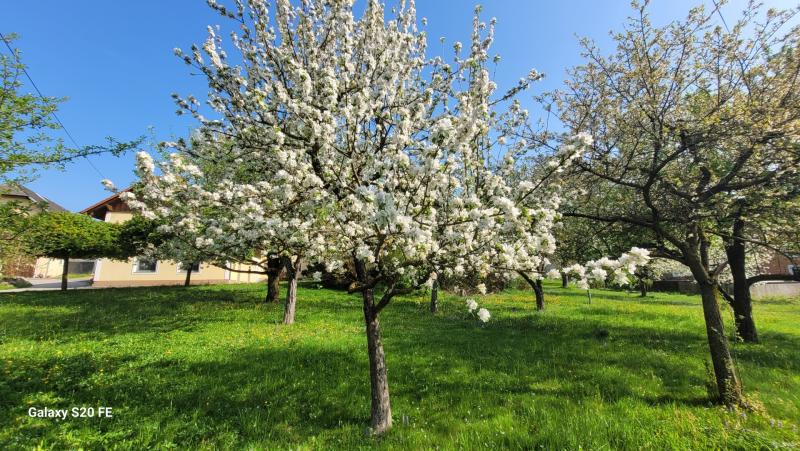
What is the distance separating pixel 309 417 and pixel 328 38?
7.92 meters

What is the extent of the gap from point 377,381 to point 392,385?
209 centimetres

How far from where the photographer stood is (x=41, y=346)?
10.3 metres

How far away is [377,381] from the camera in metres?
6.15

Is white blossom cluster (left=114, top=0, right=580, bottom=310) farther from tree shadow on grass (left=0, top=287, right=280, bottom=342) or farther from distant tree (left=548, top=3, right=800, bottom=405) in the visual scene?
tree shadow on grass (left=0, top=287, right=280, bottom=342)

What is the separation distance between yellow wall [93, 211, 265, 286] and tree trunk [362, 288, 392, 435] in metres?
28.4

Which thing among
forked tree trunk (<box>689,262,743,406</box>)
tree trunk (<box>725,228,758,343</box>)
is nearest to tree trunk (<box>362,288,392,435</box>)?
forked tree trunk (<box>689,262,743,406</box>)

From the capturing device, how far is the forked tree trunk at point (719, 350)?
6.73m

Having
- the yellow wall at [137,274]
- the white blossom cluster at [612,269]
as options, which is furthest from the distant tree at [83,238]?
the white blossom cluster at [612,269]

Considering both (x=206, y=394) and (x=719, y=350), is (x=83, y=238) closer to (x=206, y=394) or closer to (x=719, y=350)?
(x=206, y=394)

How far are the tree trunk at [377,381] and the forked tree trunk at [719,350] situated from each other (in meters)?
6.65

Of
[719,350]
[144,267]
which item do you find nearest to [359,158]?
[719,350]

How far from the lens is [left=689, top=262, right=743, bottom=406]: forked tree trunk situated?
265 inches

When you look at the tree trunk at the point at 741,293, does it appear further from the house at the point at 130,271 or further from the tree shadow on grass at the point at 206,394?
the house at the point at 130,271

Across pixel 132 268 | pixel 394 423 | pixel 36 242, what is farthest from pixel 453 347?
pixel 132 268
